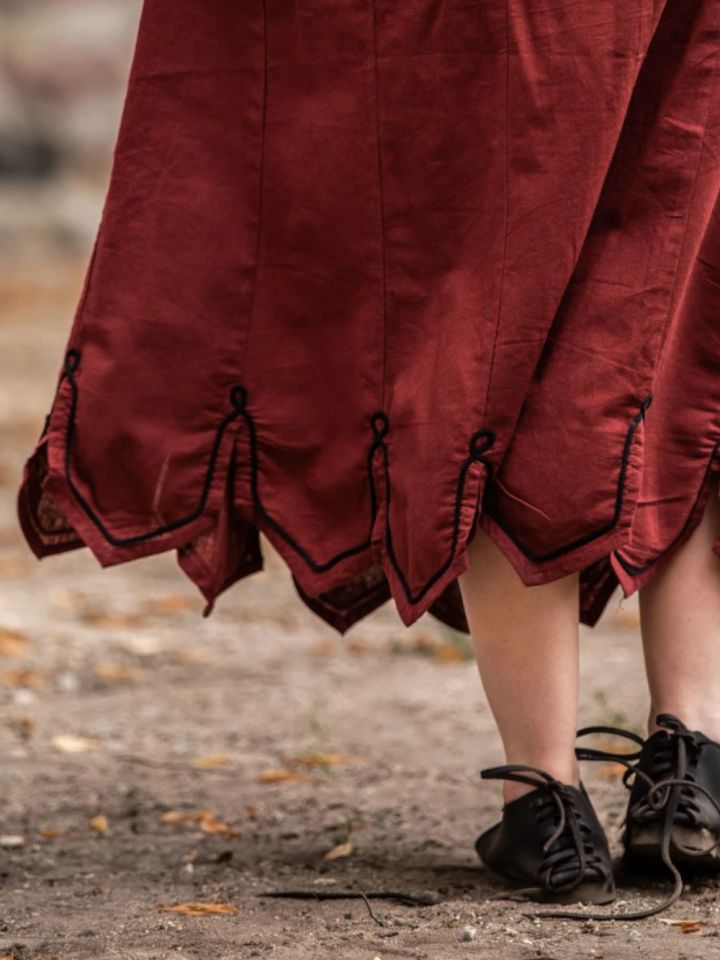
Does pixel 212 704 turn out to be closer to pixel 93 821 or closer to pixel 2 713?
pixel 2 713

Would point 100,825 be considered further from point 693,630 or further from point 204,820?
point 693,630

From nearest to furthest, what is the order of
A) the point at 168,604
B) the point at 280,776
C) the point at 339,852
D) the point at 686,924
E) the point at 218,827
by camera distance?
the point at 686,924 → the point at 339,852 → the point at 218,827 → the point at 280,776 → the point at 168,604

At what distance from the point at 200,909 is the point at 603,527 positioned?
2.45 ft

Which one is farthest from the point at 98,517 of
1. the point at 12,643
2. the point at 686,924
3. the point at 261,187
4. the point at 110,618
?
the point at 110,618

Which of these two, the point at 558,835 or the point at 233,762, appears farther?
the point at 233,762

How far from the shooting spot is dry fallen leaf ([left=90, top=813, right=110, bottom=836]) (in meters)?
2.54

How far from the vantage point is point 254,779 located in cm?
289

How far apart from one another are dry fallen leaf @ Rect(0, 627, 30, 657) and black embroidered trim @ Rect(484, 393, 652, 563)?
234cm

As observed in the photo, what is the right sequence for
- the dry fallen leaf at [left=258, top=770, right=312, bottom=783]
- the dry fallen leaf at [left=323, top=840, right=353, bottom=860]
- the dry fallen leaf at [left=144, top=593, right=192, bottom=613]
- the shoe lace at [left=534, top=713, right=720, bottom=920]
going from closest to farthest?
the shoe lace at [left=534, top=713, right=720, bottom=920]
the dry fallen leaf at [left=323, top=840, right=353, bottom=860]
the dry fallen leaf at [left=258, top=770, right=312, bottom=783]
the dry fallen leaf at [left=144, top=593, right=192, bottom=613]

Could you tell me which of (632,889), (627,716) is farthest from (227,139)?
(627,716)

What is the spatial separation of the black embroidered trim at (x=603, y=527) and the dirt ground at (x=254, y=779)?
45 centimetres

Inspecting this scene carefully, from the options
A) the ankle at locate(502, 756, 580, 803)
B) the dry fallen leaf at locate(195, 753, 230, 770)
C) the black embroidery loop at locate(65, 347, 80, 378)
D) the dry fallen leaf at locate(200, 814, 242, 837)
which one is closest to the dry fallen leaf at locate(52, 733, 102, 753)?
the dry fallen leaf at locate(195, 753, 230, 770)

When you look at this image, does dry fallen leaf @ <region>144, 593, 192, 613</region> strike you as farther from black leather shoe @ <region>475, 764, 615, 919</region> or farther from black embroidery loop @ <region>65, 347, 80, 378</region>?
black leather shoe @ <region>475, 764, 615, 919</region>

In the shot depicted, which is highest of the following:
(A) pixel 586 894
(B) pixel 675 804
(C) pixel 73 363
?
(C) pixel 73 363
